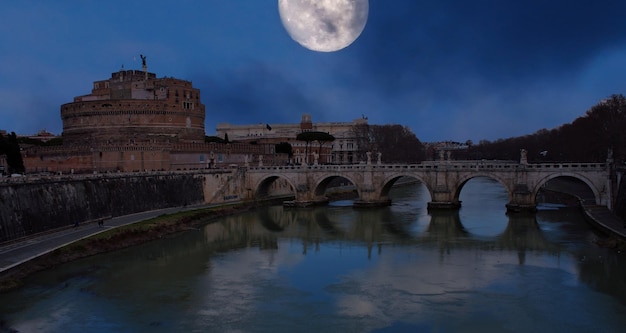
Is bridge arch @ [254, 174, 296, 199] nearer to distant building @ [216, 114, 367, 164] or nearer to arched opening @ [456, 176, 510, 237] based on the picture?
arched opening @ [456, 176, 510, 237]

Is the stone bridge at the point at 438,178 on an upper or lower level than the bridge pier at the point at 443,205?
upper

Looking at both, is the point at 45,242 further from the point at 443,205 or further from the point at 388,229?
the point at 443,205

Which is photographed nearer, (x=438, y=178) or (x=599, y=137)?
(x=438, y=178)

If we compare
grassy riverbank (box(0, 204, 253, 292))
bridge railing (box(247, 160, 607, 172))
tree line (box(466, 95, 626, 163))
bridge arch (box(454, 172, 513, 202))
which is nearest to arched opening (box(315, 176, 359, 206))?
bridge railing (box(247, 160, 607, 172))

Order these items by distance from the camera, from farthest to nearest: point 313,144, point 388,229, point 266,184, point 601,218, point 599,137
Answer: point 313,144, point 266,184, point 599,137, point 388,229, point 601,218

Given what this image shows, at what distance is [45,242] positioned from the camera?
22.0 m

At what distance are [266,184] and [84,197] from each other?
1831 centimetres

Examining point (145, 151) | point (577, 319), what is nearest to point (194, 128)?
point (145, 151)

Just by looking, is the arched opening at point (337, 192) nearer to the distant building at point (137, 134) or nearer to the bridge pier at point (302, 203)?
the bridge pier at point (302, 203)

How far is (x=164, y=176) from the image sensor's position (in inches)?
1406

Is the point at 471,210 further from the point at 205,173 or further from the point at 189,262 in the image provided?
the point at 189,262

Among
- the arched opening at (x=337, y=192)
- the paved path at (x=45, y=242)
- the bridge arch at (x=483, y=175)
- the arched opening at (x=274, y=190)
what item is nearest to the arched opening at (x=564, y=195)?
the bridge arch at (x=483, y=175)

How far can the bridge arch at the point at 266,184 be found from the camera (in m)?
42.1

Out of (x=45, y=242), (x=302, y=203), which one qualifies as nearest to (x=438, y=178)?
(x=302, y=203)
